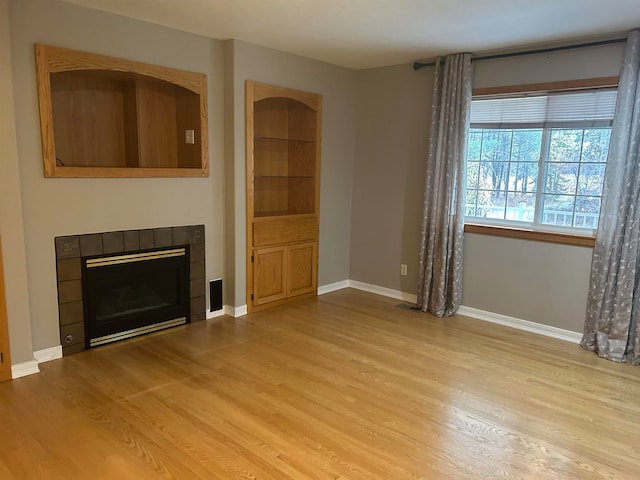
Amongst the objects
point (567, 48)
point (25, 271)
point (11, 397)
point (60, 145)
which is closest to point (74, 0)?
point (60, 145)

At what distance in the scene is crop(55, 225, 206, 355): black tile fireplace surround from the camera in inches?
134

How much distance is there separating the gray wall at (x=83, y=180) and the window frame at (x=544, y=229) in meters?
2.52

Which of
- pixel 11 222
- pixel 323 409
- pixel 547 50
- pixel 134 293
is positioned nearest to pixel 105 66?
pixel 11 222

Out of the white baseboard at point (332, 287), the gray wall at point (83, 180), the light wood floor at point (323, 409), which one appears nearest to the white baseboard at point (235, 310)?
the light wood floor at point (323, 409)

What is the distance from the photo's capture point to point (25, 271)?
3086mm

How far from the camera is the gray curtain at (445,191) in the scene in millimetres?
4340

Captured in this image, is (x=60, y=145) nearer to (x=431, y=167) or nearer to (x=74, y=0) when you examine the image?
(x=74, y=0)

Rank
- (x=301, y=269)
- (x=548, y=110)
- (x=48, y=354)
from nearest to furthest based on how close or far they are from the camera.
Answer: (x=48, y=354) < (x=548, y=110) < (x=301, y=269)

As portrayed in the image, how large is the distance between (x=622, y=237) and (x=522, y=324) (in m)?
1.16

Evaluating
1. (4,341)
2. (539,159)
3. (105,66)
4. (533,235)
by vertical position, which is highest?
(105,66)

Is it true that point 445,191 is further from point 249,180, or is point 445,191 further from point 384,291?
point 249,180

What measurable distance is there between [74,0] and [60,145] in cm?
111

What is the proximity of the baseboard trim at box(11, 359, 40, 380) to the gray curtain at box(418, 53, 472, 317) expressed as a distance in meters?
3.40

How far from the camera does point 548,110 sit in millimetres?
4039
